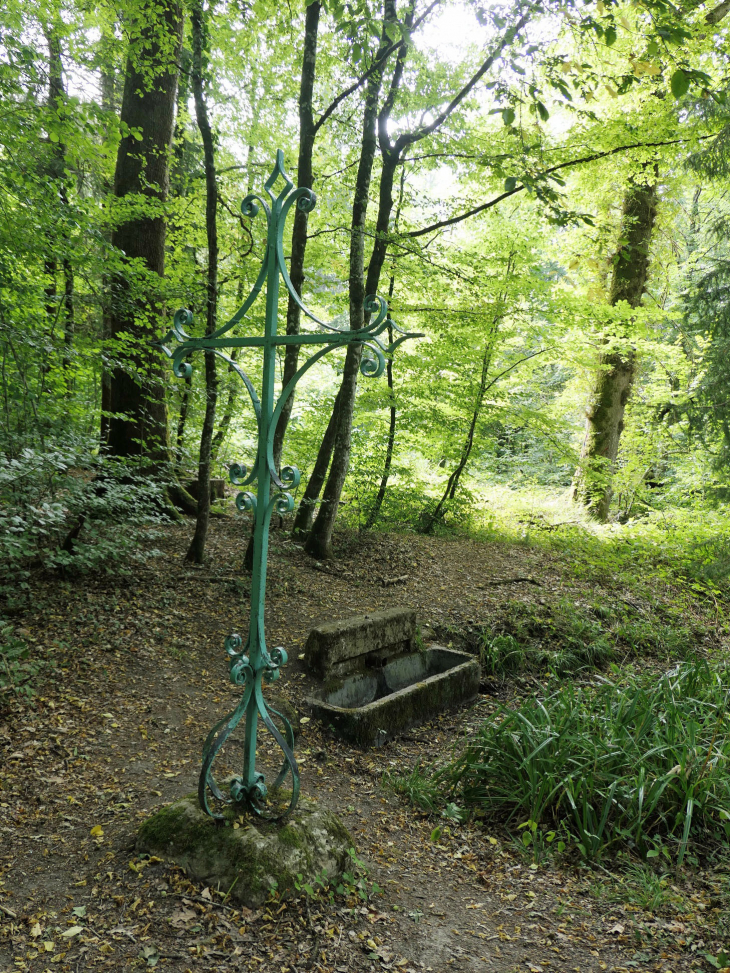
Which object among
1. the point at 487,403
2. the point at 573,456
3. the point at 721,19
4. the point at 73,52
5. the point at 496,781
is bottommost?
the point at 496,781

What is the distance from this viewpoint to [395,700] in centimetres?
501

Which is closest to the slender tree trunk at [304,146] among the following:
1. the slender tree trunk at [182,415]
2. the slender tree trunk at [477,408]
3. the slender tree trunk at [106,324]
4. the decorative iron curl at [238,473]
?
the slender tree trunk at [182,415]

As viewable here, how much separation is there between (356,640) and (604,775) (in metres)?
2.32

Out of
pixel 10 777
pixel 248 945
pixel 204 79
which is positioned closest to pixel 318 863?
pixel 248 945

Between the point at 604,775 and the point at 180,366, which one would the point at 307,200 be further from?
the point at 604,775

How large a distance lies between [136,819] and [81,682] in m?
1.61

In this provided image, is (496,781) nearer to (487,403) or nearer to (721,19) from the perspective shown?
(487,403)

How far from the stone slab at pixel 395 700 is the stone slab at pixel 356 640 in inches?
5.1

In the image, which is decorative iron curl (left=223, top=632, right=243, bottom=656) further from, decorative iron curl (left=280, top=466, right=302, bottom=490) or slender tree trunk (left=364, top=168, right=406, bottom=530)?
slender tree trunk (left=364, top=168, right=406, bottom=530)

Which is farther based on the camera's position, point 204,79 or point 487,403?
point 487,403

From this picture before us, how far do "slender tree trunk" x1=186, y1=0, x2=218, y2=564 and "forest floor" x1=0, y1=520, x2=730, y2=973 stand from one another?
2.47 ft

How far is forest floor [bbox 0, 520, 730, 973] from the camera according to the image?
2342 mm

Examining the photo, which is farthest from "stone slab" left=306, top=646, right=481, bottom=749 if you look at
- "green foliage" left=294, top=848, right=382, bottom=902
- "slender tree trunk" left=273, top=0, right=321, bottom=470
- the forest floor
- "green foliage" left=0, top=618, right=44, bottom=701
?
"slender tree trunk" left=273, top=0, right=321, bottom=470

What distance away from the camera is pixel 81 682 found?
433cm
